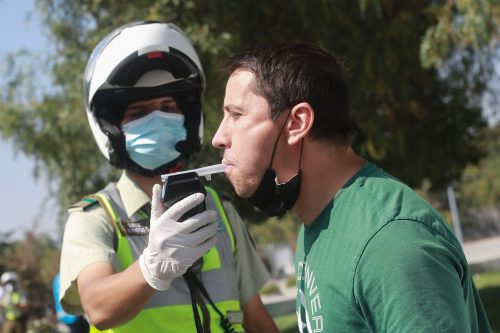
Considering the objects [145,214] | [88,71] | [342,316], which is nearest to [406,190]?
[342,316]

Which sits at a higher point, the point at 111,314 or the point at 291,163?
the point at 291,163

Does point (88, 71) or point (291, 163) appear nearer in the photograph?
point (291, 163)

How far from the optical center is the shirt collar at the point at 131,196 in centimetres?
293

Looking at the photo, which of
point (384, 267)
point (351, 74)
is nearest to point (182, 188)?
point (384, 267)

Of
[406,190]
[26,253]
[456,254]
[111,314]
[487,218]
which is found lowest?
[487,218]

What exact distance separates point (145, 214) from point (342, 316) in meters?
1.27

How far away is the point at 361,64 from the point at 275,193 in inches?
252

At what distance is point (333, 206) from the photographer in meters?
2.06

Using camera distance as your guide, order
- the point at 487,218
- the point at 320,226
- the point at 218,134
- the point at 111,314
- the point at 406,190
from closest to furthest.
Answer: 1. the point at 406,190
2. the point at 320,226
3. the point at 218,134
4. the point at 111,314
5. the point at 487,218

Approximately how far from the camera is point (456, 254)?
1815mm

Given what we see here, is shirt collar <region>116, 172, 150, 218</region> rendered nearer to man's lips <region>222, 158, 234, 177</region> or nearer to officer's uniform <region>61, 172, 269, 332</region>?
officer's uniform <region>61, 172, 269, 332</region>

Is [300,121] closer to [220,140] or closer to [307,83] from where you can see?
[307,83]

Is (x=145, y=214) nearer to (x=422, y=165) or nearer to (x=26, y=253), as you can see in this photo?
(x=422, y=165)

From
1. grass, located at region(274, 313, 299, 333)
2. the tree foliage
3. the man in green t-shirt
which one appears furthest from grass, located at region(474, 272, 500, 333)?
the man in green t-shirt
